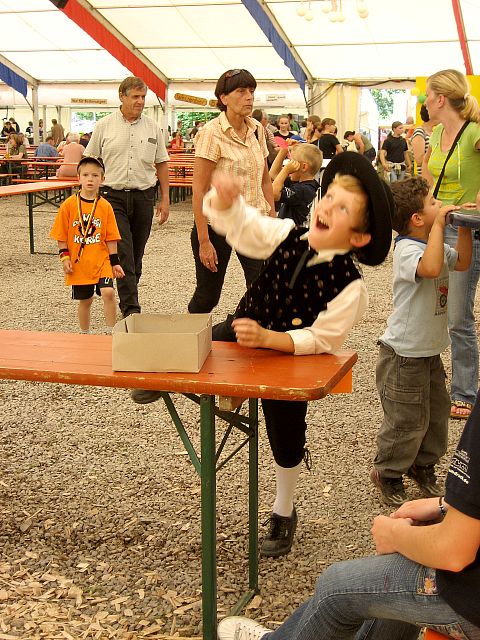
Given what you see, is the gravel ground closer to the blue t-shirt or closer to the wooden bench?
the blue t-shirt

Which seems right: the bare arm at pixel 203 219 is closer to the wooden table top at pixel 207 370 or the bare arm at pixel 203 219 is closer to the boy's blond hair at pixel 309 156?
the wooden table top at pixel 207 370

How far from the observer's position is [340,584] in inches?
65.5

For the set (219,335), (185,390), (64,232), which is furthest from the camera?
(64,232)

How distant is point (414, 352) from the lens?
10.3 ft

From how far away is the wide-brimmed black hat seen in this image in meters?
2.33

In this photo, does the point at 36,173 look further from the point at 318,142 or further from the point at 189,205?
the point at 318,142

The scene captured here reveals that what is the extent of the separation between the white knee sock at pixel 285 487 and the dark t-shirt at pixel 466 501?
47.2 inches

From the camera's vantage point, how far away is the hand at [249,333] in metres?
2.33

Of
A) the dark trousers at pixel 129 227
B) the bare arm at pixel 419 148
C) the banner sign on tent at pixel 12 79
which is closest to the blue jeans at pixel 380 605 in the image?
the dark trousers at pixel 129 227

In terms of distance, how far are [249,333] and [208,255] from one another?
2063mm

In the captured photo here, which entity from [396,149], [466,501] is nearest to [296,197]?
[466,501]

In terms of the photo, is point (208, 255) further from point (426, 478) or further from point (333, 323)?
point (333, 323)

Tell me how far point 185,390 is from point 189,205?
48.1 feet

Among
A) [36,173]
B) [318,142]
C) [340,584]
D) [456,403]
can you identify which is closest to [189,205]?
[36,173]
